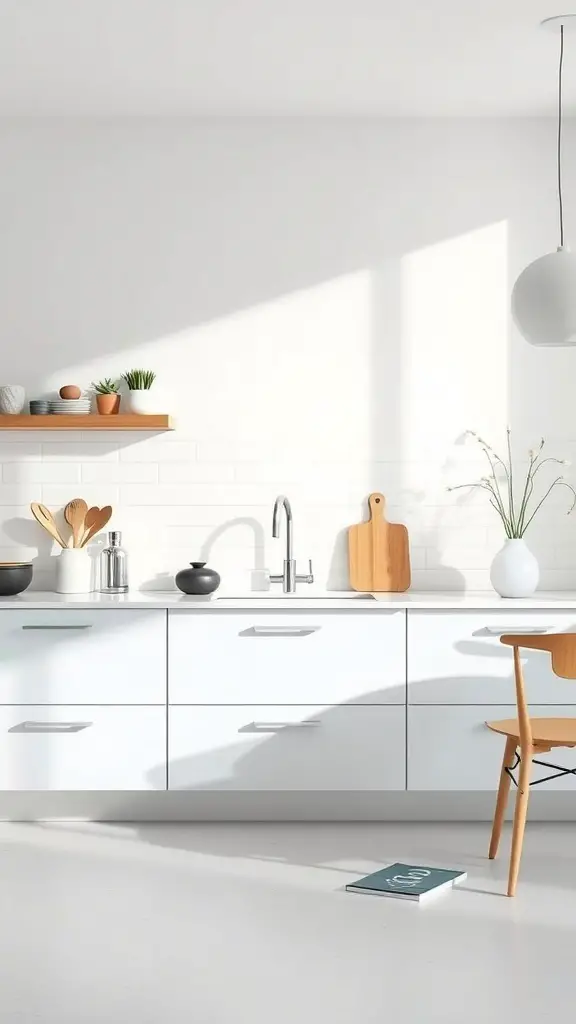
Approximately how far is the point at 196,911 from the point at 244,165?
2.93 meters

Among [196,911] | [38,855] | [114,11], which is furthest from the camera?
[38,855]

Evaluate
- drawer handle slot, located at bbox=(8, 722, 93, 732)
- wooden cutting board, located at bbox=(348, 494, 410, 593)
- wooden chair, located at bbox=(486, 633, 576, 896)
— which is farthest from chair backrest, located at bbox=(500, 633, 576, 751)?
drawer handle slot, located at bbox=(8, 722, 93, 732)

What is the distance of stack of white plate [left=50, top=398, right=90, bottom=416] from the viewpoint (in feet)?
15.4

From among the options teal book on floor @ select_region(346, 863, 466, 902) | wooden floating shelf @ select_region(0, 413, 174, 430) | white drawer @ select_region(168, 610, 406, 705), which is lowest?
teal book on floor @ select_region(346, 863, 466, 902)

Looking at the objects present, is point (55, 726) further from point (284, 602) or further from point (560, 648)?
point (560, 648)

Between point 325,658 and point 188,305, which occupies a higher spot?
point 188,305

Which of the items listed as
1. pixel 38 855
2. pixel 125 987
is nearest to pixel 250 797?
pixel 38 855

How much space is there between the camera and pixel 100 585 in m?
4.84

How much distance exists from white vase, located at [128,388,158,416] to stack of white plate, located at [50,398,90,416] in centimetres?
17

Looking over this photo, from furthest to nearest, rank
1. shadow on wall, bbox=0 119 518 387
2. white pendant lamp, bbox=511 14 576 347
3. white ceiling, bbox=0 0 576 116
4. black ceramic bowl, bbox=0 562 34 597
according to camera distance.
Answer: shadow on wall, bbox=0 119 518 387, black ceramic bowl, bbox=0 562 34 597, white ceiling, bbox=0 0 576 116, white pendant lamp, bbox=511 14 576 347

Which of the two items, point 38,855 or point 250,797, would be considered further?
point 250,797

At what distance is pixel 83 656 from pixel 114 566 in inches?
19.7

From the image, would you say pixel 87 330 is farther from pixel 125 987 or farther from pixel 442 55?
pixel 125 987

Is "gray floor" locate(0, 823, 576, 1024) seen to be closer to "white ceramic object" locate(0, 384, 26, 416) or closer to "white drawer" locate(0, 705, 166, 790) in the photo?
"white drawer" locate(0, 705, 166, 790)
